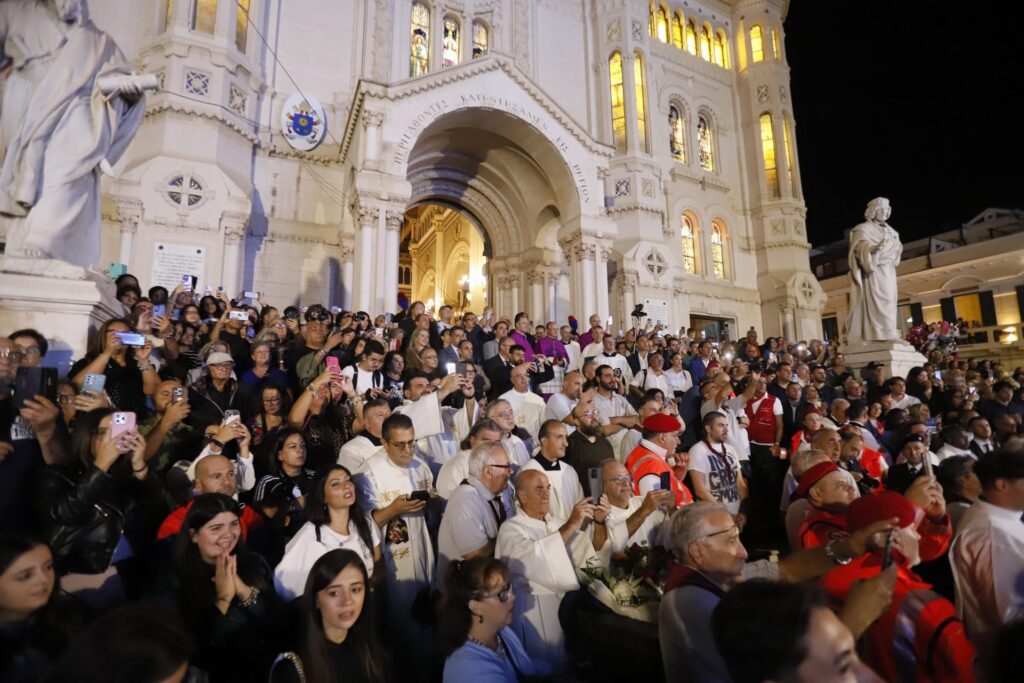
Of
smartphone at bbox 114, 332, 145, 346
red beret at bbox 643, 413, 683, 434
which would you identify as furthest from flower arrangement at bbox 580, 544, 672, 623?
smartphone at bbox 114, 332, 145, 346

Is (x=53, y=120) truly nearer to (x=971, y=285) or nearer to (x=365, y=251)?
(x=365, y=251)

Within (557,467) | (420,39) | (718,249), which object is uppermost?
(420,39)

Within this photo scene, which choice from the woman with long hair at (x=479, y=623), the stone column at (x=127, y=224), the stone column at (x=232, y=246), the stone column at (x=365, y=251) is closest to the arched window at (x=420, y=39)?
the stone column at (x=365, y=251)

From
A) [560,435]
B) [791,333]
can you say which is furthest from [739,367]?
[791,333]

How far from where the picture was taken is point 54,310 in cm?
456

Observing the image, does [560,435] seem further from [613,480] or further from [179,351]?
[179,351]

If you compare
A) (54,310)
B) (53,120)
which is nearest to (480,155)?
(53,120)

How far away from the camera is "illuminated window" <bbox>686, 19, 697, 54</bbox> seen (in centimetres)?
2267

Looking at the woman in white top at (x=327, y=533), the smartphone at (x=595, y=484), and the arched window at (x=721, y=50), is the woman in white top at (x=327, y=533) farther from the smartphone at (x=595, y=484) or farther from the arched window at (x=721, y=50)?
the arched window at (x=721, y=50)

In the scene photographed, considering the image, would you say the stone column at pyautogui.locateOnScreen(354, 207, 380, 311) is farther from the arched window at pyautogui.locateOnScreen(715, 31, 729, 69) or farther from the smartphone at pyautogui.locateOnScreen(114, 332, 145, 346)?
the arched window at pyautogui.locateOnScreen(715, 31, 729, 69)

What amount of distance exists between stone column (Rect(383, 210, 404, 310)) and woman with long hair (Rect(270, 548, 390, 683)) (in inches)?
395

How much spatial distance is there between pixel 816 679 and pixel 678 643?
738mm

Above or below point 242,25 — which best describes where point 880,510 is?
below

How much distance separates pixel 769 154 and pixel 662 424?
851 inches
